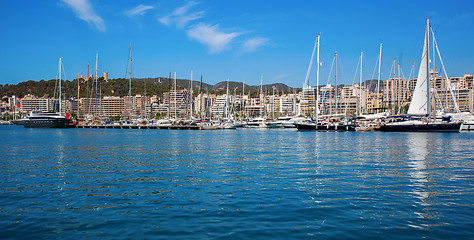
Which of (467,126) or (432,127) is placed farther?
(467,126)

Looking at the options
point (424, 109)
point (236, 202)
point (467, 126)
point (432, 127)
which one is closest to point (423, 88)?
point (424, 109)

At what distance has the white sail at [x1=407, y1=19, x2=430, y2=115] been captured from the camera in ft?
228

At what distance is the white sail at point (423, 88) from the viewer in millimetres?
69500

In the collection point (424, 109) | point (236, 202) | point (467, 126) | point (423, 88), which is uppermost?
point (423, 88)

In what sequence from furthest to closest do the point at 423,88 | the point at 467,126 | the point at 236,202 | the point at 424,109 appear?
the point at 467,126
the point at 424,109
the point at 423,88
the point at 236,202

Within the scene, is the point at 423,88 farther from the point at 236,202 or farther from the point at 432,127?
the point at 236,202

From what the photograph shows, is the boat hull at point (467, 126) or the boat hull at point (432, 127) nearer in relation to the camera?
the boat hull at point (432, 127)

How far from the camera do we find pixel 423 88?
70.2 m

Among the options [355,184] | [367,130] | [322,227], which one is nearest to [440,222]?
[322,227]

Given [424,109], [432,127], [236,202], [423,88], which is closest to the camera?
[236,202]

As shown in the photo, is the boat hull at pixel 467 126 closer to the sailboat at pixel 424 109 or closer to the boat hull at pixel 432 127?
the sailboat at pixel 424 109

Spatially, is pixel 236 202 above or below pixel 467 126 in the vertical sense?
below

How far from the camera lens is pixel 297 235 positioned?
29.5 feet

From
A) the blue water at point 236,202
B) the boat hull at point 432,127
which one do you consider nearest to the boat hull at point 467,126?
the boat hull at point 432,127
